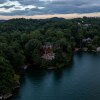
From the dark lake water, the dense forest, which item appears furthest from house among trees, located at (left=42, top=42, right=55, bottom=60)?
the dark lake water

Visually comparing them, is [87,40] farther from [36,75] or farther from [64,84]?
[64,84]

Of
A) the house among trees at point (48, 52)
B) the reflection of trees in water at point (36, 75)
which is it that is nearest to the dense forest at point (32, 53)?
the house among trees at point (48, 52)

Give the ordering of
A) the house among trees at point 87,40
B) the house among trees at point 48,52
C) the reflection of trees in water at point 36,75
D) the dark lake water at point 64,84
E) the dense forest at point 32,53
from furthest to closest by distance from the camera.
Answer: the house among trees at point 87,40 < the house among trees at point 48,52 < the reflection of trees in water at point 36,75 < the dense forest at point 32,53 < the dark lake water at point 64,84

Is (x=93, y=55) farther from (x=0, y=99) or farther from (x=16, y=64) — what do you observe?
(x=0, y=99)

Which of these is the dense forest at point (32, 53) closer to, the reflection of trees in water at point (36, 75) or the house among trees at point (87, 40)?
the house among trees at point (87, 40)

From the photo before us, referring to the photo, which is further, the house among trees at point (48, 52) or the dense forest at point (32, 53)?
the house among trees at point (48, 52)

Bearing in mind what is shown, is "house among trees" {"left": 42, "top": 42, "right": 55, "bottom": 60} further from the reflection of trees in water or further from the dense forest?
the reflection of trees in water

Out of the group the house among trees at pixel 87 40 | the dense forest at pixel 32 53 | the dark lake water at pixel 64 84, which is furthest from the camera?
the house among trees at pixel 87 40
